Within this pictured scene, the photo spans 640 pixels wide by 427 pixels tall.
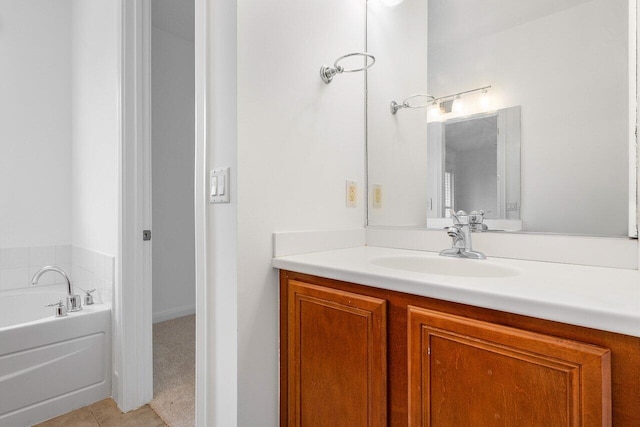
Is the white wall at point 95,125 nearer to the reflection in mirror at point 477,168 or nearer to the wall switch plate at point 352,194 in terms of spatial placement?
the wall switch plate at point 352,194

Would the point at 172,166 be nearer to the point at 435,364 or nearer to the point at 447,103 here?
the point at 447,103

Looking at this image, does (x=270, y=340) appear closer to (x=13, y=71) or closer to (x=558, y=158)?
(x=558, y=158)

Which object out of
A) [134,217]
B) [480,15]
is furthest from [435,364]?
[134,217]

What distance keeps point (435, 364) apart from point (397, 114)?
1115 mm

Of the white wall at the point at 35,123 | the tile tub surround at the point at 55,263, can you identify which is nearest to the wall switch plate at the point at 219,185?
the tile tub surround at the point at 55,263

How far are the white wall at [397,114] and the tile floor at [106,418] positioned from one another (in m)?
1.46

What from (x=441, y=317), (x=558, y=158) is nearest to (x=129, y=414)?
(x=441, y=317)

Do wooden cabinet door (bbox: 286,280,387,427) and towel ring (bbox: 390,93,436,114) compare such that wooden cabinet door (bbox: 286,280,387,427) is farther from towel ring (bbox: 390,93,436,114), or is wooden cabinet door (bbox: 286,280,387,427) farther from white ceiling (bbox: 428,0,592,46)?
white ceiling (bbox: 428,0,592,46)

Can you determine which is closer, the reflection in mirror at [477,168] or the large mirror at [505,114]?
the large mirror at [505,114]

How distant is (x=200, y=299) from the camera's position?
42.8 inches

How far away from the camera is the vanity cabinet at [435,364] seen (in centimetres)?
50

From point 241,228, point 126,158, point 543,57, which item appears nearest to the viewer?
point 241,228

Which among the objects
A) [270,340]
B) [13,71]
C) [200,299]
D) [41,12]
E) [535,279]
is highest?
[41,12]

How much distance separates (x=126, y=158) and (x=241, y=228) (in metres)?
1.04
